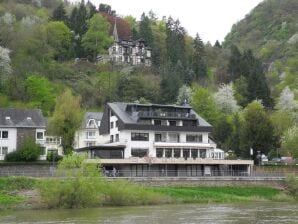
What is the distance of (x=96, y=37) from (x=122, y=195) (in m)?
103

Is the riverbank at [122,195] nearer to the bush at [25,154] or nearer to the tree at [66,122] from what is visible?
the bush at [25,154]

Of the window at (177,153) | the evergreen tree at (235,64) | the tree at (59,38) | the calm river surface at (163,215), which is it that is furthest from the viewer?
the evergreen tree at (235,64)

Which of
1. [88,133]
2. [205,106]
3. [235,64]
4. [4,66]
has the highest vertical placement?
[235,64]

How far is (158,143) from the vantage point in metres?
90.0

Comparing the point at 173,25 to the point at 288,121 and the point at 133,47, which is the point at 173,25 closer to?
the point at 133,47

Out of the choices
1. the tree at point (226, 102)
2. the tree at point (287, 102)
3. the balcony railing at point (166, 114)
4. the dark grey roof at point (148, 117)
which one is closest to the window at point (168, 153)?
the dark grey roof at point (148, 117)

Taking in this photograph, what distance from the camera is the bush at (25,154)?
80.9 metres

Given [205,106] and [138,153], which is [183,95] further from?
[138,153]

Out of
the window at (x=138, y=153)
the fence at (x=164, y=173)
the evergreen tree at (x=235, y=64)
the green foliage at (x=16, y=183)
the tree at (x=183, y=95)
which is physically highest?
the evergreen tree at (x=235, y=64)

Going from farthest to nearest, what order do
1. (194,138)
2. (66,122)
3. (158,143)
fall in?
(194,138), (158,143), (66,122)

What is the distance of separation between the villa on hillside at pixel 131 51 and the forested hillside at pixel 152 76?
6.82ft

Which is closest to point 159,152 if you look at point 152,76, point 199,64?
point 152,76

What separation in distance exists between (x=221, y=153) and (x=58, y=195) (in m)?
49.9

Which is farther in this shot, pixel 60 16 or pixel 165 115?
pixel 60 16
